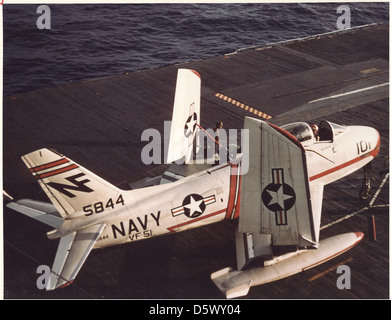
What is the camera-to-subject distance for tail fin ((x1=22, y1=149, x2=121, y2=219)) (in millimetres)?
13422

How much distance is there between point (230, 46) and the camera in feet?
154

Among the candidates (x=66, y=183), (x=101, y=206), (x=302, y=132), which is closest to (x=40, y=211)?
(x=66, y=183)

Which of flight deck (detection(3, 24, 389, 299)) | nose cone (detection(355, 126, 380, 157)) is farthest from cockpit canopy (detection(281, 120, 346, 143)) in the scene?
flight deck (detection(3, 24, 389, 299))

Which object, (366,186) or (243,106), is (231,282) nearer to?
(366,186)

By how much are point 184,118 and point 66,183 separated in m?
7.72

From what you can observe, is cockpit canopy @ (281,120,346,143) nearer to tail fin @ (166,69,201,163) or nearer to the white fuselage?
the white fuselage

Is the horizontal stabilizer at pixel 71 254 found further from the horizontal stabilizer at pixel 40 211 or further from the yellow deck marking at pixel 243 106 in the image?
the yellow deck marking at pixel 243 106

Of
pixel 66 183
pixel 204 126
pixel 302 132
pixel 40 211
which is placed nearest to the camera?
pixel 66 183

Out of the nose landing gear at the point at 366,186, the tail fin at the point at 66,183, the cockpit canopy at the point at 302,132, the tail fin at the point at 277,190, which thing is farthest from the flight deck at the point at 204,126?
the cockpit canopy at the point at 302,132

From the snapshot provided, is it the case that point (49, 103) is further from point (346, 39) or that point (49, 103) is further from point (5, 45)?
point (346, 39)

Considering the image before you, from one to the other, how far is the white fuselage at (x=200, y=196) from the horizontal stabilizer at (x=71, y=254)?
1.52ft

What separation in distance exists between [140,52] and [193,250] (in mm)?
32939

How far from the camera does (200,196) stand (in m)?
16.3

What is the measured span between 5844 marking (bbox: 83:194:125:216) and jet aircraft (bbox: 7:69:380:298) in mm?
33
